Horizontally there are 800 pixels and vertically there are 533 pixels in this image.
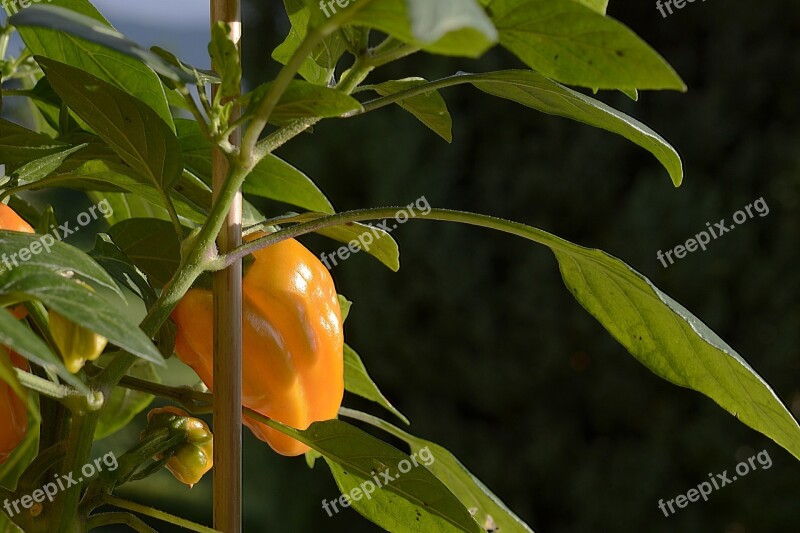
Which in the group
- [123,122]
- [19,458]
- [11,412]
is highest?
[123,122]

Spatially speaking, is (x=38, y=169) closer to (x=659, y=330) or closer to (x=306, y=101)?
(x=306, y=101)

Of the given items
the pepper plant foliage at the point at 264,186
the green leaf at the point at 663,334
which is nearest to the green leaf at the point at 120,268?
the pepper plant foliage at the point at 264,186

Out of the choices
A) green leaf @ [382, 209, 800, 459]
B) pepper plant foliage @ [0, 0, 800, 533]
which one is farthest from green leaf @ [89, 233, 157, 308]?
green leaf @ [382, 209, 800, 459]

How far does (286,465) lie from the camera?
2.35 metres

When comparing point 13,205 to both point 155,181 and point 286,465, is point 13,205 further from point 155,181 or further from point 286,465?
point 286,465

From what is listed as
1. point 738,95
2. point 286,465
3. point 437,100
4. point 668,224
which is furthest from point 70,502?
point 286,465

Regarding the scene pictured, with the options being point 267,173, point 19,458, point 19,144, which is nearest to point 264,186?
point 267,173

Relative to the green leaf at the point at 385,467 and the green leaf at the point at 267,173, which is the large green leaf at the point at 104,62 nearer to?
the green leaf at the point at 267,173

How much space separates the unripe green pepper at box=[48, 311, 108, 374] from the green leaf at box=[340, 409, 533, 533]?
20cm

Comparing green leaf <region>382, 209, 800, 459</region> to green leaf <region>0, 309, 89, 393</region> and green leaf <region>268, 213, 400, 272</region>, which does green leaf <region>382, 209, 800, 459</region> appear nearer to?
→ green leaf <region>268, 213, 400, 272</region>

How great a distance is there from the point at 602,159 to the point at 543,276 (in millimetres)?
263

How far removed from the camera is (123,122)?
1.09ft

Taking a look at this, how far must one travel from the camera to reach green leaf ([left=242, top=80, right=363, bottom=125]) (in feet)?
0.88

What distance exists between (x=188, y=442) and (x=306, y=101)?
15cm
